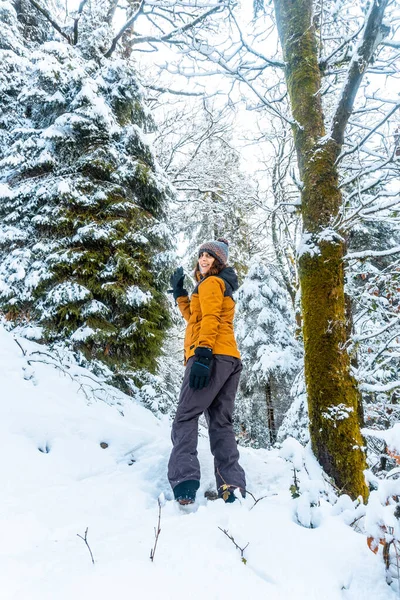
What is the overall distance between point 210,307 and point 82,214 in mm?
3821

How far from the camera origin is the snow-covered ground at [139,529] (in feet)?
4.45

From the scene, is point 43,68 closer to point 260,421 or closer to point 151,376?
point 151,376

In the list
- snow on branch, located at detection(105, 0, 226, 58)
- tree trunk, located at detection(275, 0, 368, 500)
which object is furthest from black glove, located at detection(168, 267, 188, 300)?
snow on branch, located at detection(105, 0, 226, 58)

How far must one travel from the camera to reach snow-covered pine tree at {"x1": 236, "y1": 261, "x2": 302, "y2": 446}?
12.1 metres

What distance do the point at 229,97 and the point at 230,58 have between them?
31.1 inches

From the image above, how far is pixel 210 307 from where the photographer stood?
2.88m

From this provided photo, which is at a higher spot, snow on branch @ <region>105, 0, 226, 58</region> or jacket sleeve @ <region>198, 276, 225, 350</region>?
snow on branch @ <region>105, 0, 226, 58</region>

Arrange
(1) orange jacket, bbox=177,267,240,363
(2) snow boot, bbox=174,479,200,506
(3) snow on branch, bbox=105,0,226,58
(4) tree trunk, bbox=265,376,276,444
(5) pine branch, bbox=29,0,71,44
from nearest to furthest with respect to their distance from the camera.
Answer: (2) snow boot, bbox=174,479,200,506, (1) orange jacket, bbox=177,267,240,363, (3) snow on branch, bbox=105,0,226,58, (5) pine branch, bbox=29,0,71,44, (4) tree trunk, bbox=265,376,276,444

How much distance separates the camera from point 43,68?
551cm

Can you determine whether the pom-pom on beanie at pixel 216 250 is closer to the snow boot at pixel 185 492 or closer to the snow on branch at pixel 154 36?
the snow boot at pixel 185 492

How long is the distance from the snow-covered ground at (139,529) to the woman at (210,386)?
26 cm

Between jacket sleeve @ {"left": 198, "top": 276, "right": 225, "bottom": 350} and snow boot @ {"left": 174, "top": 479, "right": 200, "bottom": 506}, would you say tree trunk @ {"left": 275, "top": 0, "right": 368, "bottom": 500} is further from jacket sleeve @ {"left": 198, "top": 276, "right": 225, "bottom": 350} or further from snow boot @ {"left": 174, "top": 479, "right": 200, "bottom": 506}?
snow boot @ {"left": 174, "top": 479, "right": 200, "bottom": 506}

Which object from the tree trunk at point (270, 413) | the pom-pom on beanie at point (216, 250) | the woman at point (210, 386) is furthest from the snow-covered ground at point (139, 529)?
the tree trunk at point (270, 413)

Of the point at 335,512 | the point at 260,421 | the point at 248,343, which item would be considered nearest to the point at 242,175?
the point at 248,343
